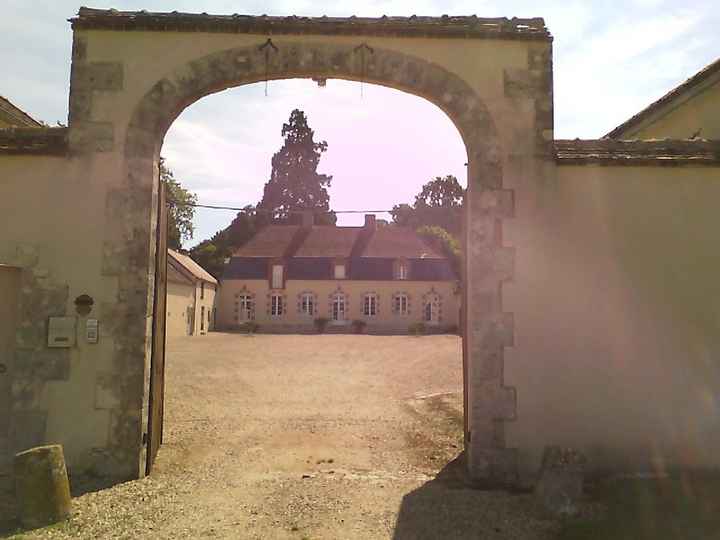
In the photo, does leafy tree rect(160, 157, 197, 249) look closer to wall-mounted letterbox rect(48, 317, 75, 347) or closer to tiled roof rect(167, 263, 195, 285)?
tiled roof rect(167, 263, 195, 285)

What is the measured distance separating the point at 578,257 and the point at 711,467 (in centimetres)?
254

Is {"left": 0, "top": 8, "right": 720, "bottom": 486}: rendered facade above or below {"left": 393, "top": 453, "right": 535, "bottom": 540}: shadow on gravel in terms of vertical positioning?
above

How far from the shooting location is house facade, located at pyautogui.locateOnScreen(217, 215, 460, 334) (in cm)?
3559

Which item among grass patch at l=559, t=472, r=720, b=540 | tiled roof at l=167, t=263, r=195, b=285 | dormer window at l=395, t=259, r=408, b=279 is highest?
dormer window at l=395, t=259, r=408, b=279

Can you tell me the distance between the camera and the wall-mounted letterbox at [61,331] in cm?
576

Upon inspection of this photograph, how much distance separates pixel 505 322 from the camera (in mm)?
5867

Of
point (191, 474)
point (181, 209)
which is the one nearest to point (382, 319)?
point (181, 209)

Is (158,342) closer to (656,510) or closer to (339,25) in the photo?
(339,25)

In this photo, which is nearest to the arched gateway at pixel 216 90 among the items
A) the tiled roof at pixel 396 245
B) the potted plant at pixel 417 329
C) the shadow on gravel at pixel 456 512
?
the shadow on gravel at pixel 456 512

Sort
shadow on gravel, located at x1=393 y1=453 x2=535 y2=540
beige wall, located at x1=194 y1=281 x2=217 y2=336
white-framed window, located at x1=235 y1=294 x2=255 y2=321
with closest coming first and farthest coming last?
1. shadow on gravel, located at x1=393 y1=453 x2=535 y2=540
2. beige wall, located at x1=194 y1=281 x2=217 y2=336
3. white-framed window, located at x1=235 y1=294 x2=255 y2=321

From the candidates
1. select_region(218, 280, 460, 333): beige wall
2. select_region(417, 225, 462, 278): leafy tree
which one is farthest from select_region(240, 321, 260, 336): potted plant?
select_region(417, 225, 462, 278): leafy tree

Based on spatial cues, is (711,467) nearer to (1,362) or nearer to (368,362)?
(1,362)

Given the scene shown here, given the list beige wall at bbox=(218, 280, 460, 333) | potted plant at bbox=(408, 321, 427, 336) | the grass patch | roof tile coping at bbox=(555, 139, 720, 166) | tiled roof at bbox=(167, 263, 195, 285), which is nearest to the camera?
the grass patch

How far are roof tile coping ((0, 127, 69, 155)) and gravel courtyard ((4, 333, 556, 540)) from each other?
356cm
